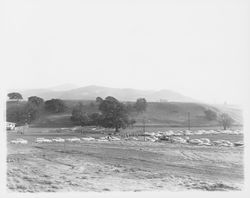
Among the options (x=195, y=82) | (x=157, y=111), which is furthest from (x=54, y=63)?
(x=195, y=82)

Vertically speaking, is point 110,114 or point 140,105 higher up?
point 140,105

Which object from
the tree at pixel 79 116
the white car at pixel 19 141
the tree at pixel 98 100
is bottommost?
the white car at pixel 19 141

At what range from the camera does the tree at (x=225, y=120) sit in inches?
271

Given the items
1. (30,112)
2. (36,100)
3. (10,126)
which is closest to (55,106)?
(36,100)

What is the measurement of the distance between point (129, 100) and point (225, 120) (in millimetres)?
1759

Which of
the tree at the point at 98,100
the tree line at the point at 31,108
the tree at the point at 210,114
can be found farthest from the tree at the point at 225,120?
the tree line at the point at 31,108

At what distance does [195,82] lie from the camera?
22.7 ft

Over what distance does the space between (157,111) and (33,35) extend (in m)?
2.51

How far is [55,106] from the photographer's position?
673 centimetres

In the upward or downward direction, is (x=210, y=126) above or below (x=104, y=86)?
below

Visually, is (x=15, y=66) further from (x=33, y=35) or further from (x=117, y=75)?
(x=117, y=75)

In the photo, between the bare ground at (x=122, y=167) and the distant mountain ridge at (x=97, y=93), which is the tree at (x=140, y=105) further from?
the bare ground at (x=122, y=167)

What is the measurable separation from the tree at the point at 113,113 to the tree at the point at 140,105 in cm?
21

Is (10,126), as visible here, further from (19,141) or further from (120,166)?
(120,166)
